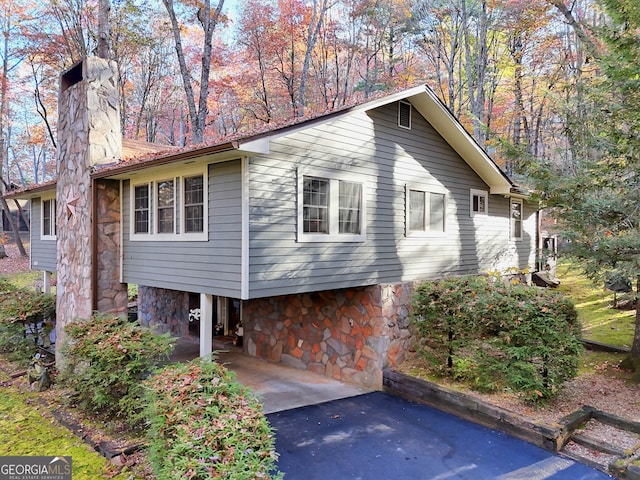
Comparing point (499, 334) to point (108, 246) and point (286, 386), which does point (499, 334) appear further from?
point (108, 246)

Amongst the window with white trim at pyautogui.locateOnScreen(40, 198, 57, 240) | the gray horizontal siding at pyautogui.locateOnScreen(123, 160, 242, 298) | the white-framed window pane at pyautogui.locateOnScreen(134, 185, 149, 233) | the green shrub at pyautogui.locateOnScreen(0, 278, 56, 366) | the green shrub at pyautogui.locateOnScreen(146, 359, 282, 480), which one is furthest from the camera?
the window with white trim at pyautogui.locateOnScreen(40, 198, 57, 240)

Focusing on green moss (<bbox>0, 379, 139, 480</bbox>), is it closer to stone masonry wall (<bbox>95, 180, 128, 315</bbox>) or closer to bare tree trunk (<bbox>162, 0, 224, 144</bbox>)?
stone masonry wall (<bbox>95, 180, 128, 315</bbox>)

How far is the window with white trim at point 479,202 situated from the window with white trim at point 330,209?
4003 mm

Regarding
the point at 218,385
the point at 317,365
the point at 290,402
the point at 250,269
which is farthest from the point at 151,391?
the point at 317,365

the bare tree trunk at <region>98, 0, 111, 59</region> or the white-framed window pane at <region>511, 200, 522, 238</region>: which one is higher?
the bare tree trunk at <region>98, 0, 111, 59</region>

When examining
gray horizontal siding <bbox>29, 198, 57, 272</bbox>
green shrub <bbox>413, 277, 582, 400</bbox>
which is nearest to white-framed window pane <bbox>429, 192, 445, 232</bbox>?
green shrub <bbox>413, 277, 582, 400</bbox>

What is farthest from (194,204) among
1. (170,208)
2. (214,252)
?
(214,252)

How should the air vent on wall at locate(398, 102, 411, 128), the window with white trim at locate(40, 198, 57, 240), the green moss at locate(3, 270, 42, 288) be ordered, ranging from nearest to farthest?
the air vent on wall at locate(398, 102, 411, 128) < the window with white trim at locate(40, 198, 57, 240) < the green moss at locate(3, 270, 42, 288)

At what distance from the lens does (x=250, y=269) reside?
5.96 meters

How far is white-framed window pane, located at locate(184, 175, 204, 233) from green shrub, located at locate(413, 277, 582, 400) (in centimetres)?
416

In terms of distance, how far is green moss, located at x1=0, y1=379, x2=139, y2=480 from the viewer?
16.2 feet

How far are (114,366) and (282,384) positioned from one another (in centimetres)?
343

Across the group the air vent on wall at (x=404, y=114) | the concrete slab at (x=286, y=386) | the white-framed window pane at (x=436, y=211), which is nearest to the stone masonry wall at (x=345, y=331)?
the concrete slab at (x=286, y=386)

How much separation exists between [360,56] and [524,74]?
7.13 meters
